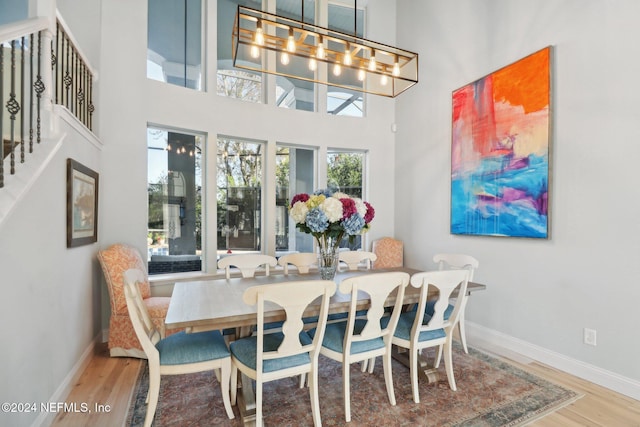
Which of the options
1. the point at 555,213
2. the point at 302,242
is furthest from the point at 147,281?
the point at 555,213

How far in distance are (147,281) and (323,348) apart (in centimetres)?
230

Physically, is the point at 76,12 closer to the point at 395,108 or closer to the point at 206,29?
the point at 206,29

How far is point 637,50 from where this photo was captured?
2.37 meters

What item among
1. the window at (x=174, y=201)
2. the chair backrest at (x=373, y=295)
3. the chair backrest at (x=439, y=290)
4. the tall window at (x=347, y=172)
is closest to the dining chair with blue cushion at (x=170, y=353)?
the chair backrest at (x=373, y=295)

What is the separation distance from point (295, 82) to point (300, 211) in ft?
9.45

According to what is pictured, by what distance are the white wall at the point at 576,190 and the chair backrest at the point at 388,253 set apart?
0.94m

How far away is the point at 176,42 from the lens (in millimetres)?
3953

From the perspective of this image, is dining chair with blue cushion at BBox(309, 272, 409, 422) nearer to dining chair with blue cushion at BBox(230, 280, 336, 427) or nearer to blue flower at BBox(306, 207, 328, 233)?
dining chair with blue cushion at BBox(230, 280, 336, 427)

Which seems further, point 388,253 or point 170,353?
point 388,253

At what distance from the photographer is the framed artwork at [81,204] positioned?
2.52 meters

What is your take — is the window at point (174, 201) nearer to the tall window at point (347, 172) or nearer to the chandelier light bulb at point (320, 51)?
the tall window at point (347, 172)

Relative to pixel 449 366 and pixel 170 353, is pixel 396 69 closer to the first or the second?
pixel 449 366

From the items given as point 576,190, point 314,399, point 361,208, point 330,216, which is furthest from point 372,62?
point 314,399

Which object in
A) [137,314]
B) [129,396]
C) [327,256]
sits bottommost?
[129,396]
